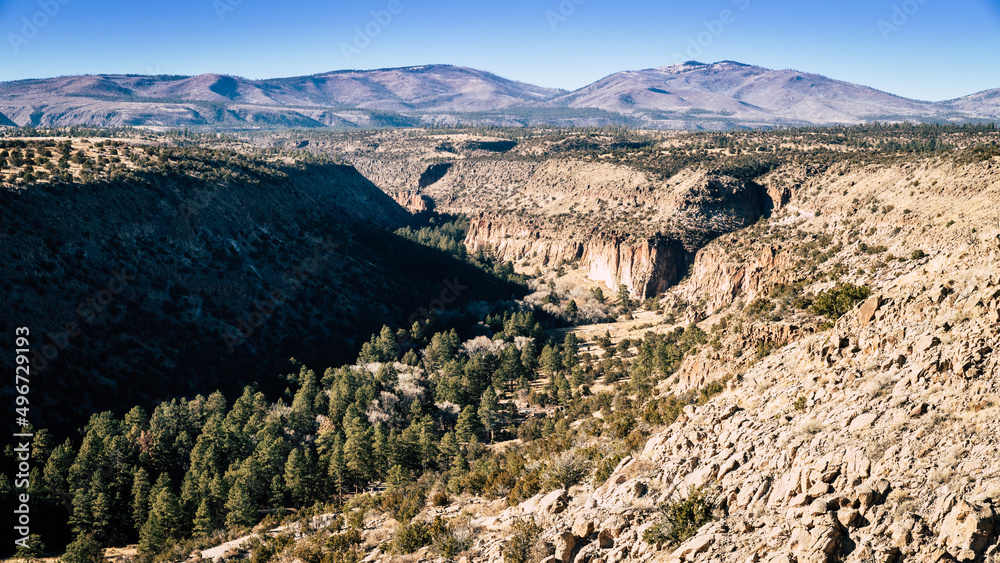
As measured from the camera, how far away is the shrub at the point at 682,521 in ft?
63.6

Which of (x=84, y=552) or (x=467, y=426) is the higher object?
(x=467, y=426)

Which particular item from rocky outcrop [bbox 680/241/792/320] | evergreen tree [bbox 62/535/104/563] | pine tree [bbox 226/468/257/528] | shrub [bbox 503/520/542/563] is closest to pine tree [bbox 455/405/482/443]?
pine tree [bbox 226/468/257/528]

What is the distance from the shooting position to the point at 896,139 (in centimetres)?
13812

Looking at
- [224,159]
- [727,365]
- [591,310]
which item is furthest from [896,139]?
[224,159]

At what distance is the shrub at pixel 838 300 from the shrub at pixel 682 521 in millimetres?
18188

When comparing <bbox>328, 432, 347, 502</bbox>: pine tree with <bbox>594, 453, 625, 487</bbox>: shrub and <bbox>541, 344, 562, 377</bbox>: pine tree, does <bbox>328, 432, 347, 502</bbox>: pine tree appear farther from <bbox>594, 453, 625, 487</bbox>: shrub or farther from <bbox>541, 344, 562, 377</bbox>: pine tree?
<bbox>541, 344, 562, 377</bbox>: pine tree

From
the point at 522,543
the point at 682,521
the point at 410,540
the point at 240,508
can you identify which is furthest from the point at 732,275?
Answer: the point at 522,543

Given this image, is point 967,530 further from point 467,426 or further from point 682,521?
point 467,426

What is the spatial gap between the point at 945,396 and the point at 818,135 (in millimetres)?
142530

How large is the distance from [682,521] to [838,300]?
73.4 feet

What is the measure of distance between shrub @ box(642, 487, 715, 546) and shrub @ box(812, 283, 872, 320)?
18.2 m

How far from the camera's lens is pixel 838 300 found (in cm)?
3591

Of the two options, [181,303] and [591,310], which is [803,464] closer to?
[181,303]

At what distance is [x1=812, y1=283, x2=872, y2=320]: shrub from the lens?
34.4m
